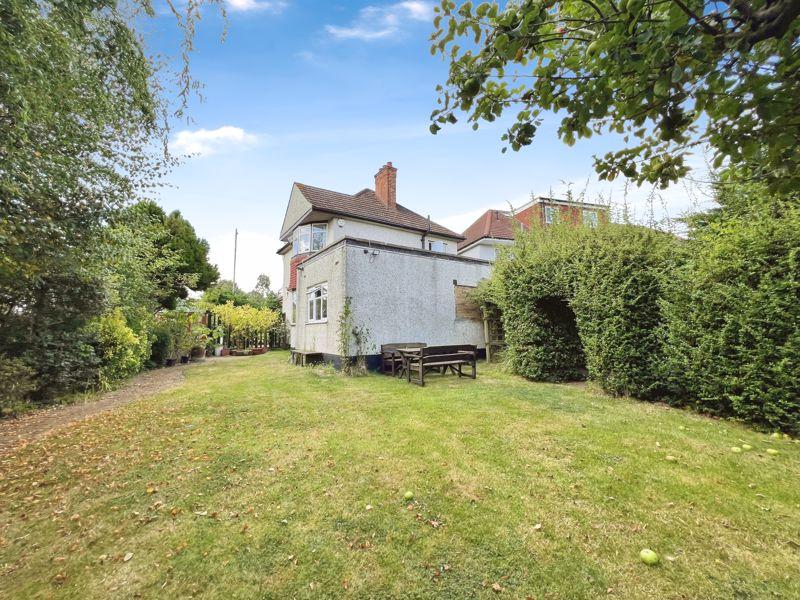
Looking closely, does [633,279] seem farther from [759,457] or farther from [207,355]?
[207,355]

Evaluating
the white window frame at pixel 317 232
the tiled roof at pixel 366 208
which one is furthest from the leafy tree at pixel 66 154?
the white window frame at pixel 317 232

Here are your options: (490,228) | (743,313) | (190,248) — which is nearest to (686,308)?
(743,313)

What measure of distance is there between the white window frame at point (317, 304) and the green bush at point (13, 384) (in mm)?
7440

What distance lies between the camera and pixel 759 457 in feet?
13.5

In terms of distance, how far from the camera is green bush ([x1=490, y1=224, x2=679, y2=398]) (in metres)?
6.91

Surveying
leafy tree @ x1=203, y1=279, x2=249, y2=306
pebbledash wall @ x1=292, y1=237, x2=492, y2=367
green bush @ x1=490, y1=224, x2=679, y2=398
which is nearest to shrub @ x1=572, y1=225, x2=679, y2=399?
green bush @ x1=490, y1=224, x2=679, y2=398

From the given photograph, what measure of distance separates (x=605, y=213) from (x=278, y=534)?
9.27m

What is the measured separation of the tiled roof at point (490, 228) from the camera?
78.3 feet

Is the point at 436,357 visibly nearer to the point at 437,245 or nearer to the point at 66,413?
the point at 66,413

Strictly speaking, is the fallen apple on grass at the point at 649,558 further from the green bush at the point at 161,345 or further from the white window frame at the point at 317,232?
the white window frame at the point at 317,232

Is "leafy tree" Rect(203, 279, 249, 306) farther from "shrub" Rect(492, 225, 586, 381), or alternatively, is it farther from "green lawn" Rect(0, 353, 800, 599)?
"shrub" Rect(492, 225, 586, 381)

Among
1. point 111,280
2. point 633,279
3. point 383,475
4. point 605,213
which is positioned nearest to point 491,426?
point 383,475

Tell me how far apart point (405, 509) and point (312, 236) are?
17313mm

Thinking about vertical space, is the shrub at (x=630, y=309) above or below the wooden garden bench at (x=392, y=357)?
above
